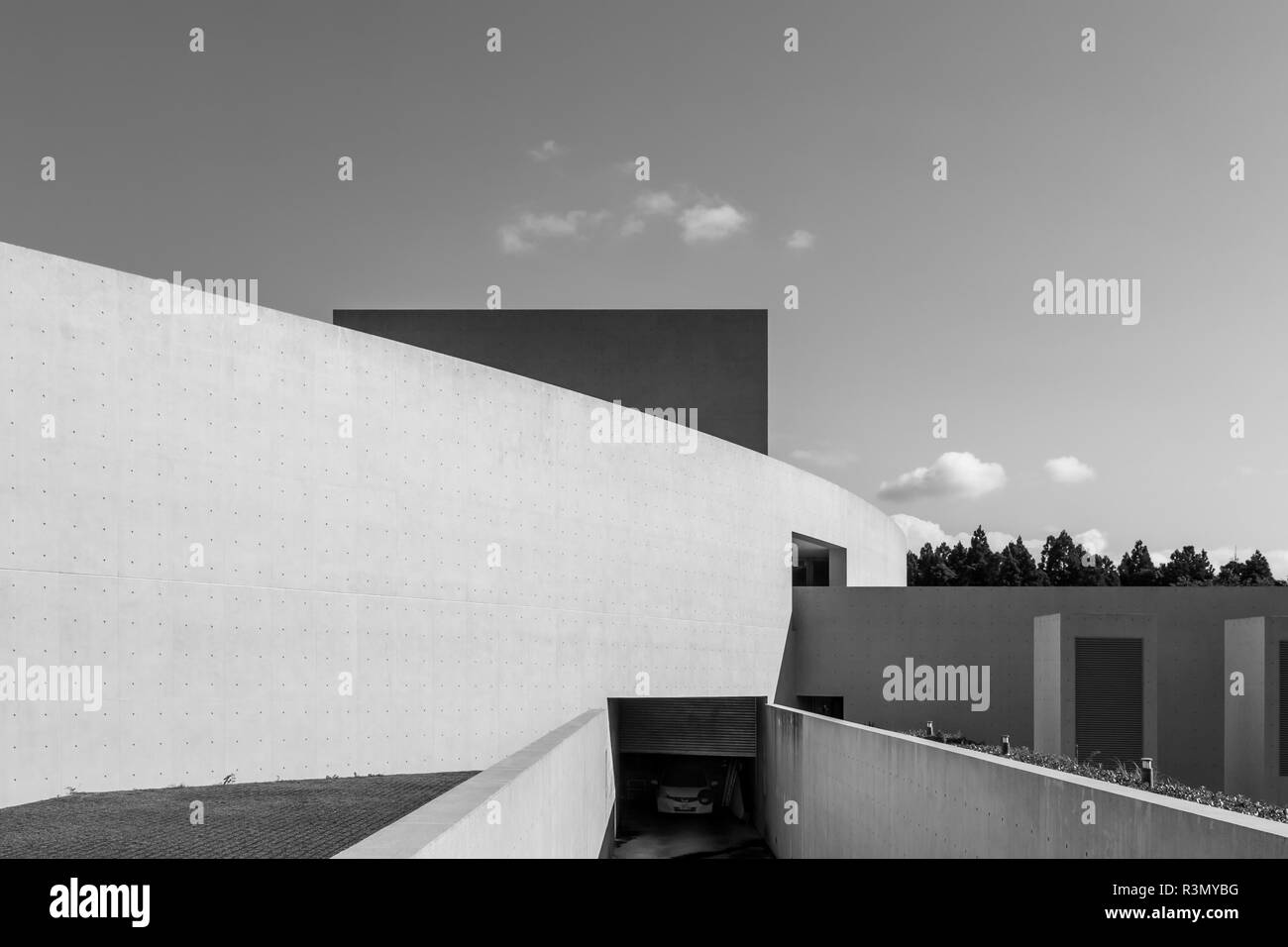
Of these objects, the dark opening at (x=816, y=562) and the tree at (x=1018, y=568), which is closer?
the dark opening at (x=816, y=562)

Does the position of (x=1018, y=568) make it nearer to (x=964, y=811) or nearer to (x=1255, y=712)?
(x=1255, y=712)

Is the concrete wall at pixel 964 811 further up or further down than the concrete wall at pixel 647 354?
further down

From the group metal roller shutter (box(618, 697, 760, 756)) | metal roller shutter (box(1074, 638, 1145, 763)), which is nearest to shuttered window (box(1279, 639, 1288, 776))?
metal roller shutter (box(1074, 638, 1145, 763))

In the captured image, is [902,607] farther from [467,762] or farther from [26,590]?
[26,590]

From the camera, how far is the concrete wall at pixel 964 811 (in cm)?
517

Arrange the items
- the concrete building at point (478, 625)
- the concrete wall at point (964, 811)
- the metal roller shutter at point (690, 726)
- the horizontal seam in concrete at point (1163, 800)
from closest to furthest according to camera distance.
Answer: the horizontal seam in concrete at point (1163, 800), the concrete wall at point (964, 811), the concrete building at point (478, 625), the metal roller shutter at point (690, 726)

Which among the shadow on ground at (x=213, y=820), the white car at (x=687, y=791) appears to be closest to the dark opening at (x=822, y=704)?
the white car at (x=687, y=791)

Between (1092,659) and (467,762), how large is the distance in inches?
412

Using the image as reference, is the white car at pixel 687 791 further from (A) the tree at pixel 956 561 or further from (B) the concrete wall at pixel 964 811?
(A) the tree at pixel 956 561

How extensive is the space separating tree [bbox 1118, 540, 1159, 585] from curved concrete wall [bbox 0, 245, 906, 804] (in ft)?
226

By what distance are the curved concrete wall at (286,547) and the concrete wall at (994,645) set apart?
6327 millimetres

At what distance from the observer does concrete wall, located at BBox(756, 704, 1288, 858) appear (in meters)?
5.17
